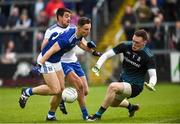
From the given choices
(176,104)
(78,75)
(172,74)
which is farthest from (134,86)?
(172,74)

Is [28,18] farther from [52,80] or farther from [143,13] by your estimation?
[52,80]

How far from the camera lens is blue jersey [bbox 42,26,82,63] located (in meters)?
15.3

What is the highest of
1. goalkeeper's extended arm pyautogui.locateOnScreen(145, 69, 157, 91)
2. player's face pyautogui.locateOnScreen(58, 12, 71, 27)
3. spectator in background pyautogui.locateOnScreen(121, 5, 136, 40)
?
player's face pyautogui.locateOnScreen(58, 12, 71, 27)

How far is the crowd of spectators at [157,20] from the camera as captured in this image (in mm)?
27016

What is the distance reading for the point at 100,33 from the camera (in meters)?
29.0

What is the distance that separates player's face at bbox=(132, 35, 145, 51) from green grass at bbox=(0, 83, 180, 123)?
4.90 feet

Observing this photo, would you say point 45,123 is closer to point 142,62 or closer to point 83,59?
point 142,62

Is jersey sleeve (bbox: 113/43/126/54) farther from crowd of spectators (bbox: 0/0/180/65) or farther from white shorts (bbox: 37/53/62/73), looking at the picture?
crowd of spectators (bbox: 0/0/180/65)

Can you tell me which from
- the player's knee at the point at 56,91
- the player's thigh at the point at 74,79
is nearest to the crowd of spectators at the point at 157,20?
the player's thigh at the point at 74,79

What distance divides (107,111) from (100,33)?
38.4 feet

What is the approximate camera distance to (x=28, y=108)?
18.6 meters

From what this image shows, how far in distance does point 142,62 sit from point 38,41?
13.3 meters

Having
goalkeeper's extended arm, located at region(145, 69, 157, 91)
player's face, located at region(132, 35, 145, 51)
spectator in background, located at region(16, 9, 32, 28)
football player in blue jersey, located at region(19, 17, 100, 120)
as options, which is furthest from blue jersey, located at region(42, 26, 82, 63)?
spectator in background, located at region(16, 9, 32, 28)

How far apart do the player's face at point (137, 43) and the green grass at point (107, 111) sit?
1.49m
